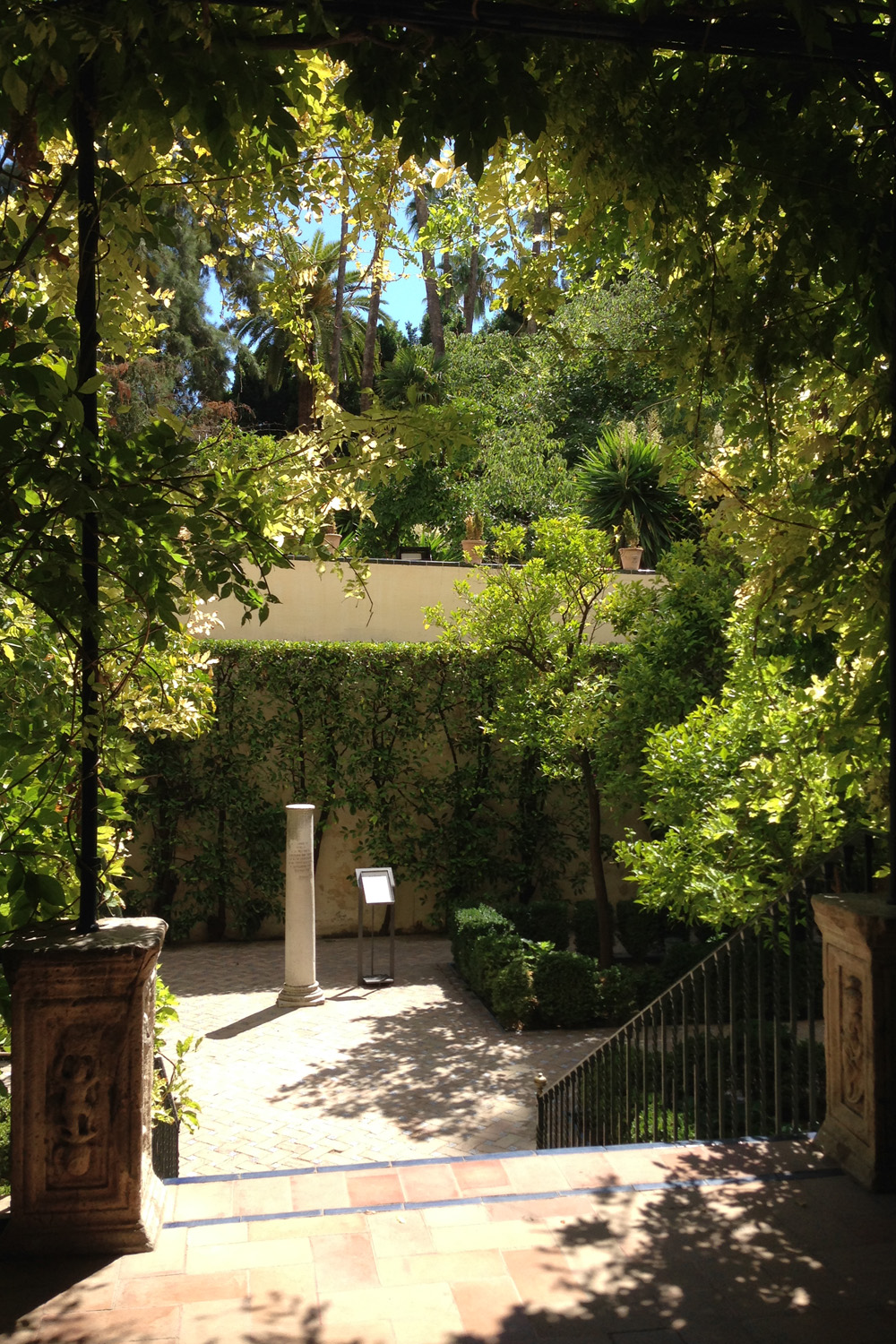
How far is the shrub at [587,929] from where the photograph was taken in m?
11.8

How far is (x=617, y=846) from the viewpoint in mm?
7254


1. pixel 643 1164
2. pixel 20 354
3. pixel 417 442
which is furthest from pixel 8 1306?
pixel 417 442

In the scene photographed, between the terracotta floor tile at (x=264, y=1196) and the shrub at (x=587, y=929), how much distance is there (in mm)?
8428

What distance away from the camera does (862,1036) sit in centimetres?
364

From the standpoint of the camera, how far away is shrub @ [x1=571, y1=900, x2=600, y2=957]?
11844 millimetres

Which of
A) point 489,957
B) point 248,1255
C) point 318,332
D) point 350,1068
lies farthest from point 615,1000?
point 318,332

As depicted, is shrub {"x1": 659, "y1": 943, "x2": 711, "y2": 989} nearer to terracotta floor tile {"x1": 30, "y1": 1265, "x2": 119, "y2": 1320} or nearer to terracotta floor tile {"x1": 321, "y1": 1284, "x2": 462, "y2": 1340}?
terracotta floor tile {"x1": 321, "y1": 1284, "x2": 462, "y2": 1340}

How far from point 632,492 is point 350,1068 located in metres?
12.3

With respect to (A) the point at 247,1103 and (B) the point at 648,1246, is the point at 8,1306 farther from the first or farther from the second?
(A) the point at 247,1103

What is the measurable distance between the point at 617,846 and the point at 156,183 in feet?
16.3

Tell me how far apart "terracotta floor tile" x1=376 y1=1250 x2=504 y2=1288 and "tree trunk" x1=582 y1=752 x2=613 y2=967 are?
7971mm

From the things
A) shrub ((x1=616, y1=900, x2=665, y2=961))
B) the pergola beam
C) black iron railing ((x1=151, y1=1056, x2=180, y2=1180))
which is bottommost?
shrub ((x1=616, y1=900, x2=665, y2=961))

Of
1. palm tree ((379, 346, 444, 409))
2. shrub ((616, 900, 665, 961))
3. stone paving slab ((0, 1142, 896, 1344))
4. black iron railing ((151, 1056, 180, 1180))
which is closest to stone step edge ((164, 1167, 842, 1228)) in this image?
stone paving slab ((0, 1142, 896, 1344))

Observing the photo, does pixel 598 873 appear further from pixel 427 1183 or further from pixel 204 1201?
pixel 204 1201
